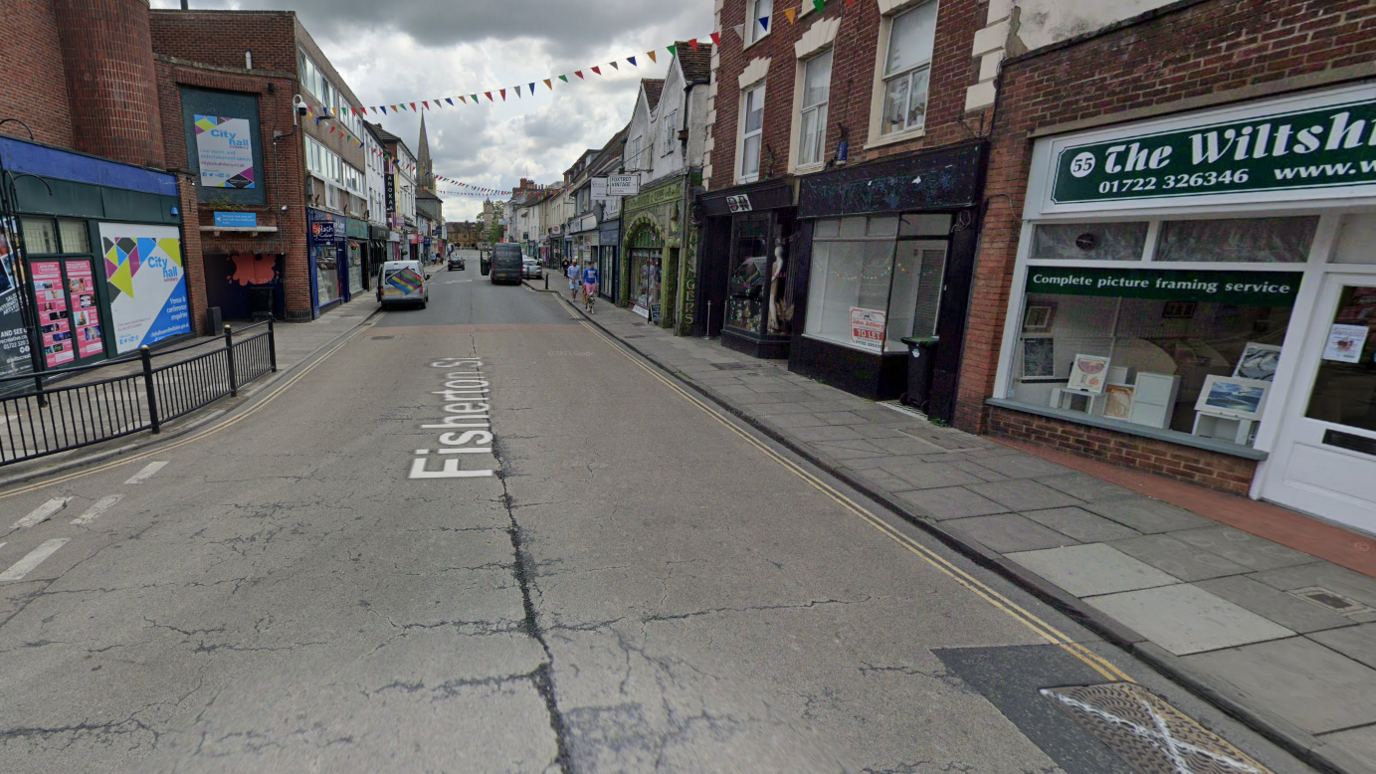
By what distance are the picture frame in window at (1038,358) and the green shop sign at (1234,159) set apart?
5.86ft

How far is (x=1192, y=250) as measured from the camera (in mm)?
6586

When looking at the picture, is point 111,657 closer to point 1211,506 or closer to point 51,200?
point 1211,506

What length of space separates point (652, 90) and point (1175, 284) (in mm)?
21979

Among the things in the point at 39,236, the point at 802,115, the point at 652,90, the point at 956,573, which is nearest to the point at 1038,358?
the point at 956,573

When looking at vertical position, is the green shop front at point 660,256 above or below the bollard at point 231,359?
above

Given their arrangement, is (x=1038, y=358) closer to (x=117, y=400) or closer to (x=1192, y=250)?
(x=1192, y=250)

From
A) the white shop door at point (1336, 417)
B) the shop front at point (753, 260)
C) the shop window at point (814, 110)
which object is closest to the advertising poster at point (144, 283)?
the shop front at point (753, 260)

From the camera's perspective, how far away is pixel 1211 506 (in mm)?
6066

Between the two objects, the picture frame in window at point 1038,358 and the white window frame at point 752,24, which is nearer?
the picture frame in window at point 1038,358

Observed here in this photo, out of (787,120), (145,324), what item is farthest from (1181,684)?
(145,324)

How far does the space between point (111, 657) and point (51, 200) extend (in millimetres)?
11704

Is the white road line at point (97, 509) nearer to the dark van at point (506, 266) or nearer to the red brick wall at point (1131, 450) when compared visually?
the red brick wall at point (1131, 450)

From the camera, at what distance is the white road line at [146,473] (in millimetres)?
6590

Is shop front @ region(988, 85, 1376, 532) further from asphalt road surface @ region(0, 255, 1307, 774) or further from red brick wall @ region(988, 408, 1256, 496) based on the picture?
asphalt road surface @ region(0, 255, 1307, 774)
